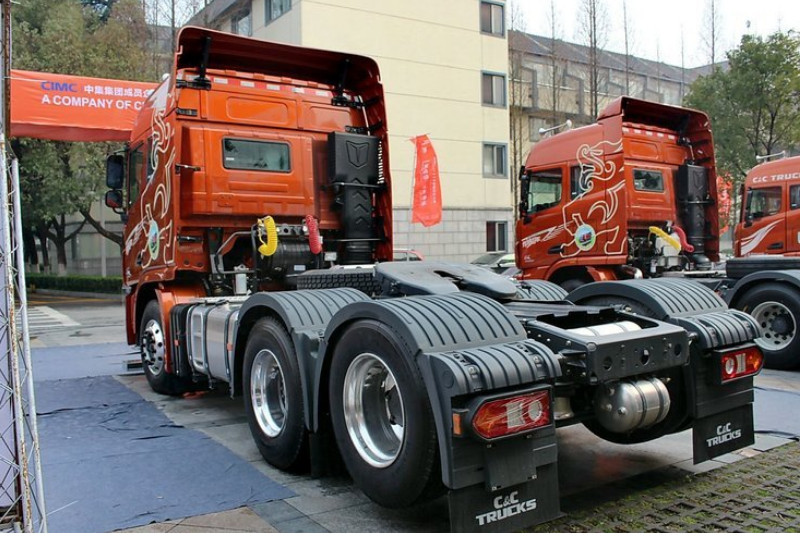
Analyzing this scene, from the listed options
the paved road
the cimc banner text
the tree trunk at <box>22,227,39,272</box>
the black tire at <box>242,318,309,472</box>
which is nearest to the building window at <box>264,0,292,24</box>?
the cimc banner text

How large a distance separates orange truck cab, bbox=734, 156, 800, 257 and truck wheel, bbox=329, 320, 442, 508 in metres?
10.6

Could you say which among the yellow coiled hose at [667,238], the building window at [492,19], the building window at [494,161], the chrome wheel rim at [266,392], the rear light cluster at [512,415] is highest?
the building window at [492,19]

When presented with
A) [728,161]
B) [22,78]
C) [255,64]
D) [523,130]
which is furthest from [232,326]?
[523,130]

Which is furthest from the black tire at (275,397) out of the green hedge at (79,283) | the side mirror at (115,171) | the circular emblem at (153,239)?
the green hedge at (79,283)

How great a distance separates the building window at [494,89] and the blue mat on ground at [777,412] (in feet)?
72.5

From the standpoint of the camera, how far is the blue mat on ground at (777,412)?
550 centimetres

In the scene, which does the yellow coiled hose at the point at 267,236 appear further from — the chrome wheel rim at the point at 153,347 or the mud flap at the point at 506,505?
the mud flap at the point at 506,505

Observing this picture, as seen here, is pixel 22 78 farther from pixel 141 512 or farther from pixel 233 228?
pixel 141 512

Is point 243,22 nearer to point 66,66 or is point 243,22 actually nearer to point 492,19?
point 66,66

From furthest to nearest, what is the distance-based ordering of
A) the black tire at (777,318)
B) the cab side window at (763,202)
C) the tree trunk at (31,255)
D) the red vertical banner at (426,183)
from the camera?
the tree trunk at (31,255), the red vertical banner at (426,183), the cab side window at (763,202), the black tire at (777,318)

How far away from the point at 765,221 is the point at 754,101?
10.2 meters

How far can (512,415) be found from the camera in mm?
3113

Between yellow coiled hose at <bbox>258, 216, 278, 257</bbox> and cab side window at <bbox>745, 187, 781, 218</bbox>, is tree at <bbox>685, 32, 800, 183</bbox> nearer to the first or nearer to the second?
cab side window at <bbox>745, 187, 781, 218</bbox>

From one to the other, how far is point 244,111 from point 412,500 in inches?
187
